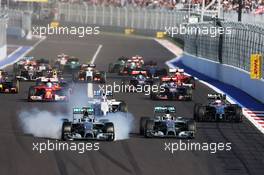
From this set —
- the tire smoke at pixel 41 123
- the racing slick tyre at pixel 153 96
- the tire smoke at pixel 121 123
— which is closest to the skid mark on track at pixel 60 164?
the tire smoke at pixel 41 123

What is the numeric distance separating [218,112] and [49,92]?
801 cm

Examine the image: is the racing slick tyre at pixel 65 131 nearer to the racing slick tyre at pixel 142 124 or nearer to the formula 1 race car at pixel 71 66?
the racing slick tyre at pixel 142 124

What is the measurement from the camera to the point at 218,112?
2983 cm

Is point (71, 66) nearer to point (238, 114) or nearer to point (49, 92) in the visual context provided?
point (49, 92)

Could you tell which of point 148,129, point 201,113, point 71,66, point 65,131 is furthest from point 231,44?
point 65,131

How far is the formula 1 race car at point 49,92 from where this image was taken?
35625mm

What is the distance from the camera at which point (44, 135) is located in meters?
25.7

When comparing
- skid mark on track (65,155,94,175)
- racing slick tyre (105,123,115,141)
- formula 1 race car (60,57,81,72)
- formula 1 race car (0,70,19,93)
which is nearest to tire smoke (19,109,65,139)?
racing slick tyre (105,123,115,141)

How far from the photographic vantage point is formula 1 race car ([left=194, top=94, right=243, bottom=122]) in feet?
97.5

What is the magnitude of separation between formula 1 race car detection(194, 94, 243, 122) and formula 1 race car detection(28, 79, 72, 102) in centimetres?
685

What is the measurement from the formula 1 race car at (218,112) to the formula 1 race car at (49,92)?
6851 mm

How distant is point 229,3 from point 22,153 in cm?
5619

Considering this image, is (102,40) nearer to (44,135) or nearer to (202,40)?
(202,40)

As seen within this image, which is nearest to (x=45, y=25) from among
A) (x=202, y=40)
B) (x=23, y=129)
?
(x=202, y=40)
